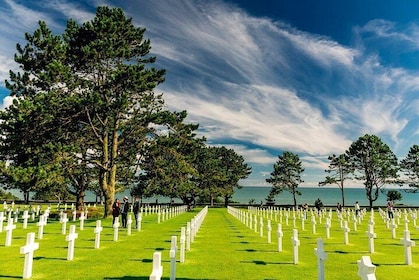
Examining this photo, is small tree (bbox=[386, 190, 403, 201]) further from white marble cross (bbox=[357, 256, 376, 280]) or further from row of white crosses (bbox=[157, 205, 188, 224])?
white marble cross (bbox=[357, 256, 376, 280])

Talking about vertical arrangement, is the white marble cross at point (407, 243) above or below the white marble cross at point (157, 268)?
below

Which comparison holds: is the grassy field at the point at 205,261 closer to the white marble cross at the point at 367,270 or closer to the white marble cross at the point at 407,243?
the white marble cross at the point at 407,243

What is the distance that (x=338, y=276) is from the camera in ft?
30.2

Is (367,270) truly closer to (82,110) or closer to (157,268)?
(157,268)

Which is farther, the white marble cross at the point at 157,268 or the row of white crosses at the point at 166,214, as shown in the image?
the row of white crosses at the point at 166,214

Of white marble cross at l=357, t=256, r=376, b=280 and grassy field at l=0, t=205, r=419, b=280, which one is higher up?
white marble cross at l=357, t=256, r=376, b=280

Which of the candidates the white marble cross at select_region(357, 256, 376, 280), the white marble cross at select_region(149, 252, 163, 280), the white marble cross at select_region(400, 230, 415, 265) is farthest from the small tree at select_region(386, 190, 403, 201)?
the white marble cross at select_region(149, 252, 163, 280)

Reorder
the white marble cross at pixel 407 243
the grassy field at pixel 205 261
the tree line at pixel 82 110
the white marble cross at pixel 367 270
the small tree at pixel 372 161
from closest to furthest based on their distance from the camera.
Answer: the white marble cross at pixel 367 270 → the grassy field at pixel 205 261 → the white marble cross at pixel 407 243 → the tree line at pixel 82 110 → the small tree at pixel 372 161

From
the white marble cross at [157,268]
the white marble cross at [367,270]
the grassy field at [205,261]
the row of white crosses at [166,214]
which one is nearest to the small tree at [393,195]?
the row of white crosses at [166,214]

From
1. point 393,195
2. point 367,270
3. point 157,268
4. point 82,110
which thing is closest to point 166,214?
point 82,110

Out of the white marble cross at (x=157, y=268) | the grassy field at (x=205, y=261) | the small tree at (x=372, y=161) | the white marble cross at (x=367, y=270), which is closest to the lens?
the white marble cross at (x=367, y=270)

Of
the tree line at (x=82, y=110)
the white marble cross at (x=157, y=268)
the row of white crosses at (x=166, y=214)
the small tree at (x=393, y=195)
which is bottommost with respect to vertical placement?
the row of white crosses at (x=166, y=214)

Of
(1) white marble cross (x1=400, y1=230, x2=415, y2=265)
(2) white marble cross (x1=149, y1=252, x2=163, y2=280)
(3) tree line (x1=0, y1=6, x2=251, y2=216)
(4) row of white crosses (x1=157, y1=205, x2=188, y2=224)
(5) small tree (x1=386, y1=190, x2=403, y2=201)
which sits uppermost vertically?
(3) tree line (x1=0, y1=6, x2=251, y2=216)

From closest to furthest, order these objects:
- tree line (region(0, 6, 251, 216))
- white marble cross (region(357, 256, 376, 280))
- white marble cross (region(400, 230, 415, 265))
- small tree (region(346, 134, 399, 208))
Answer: white marble cross (region(357, 256, 376, 280))
white marble cross (region(400, 230, 415, 265))
tree line (region(0, 6, 251, 216))
small tree (region(346, 134, 399, 208))
